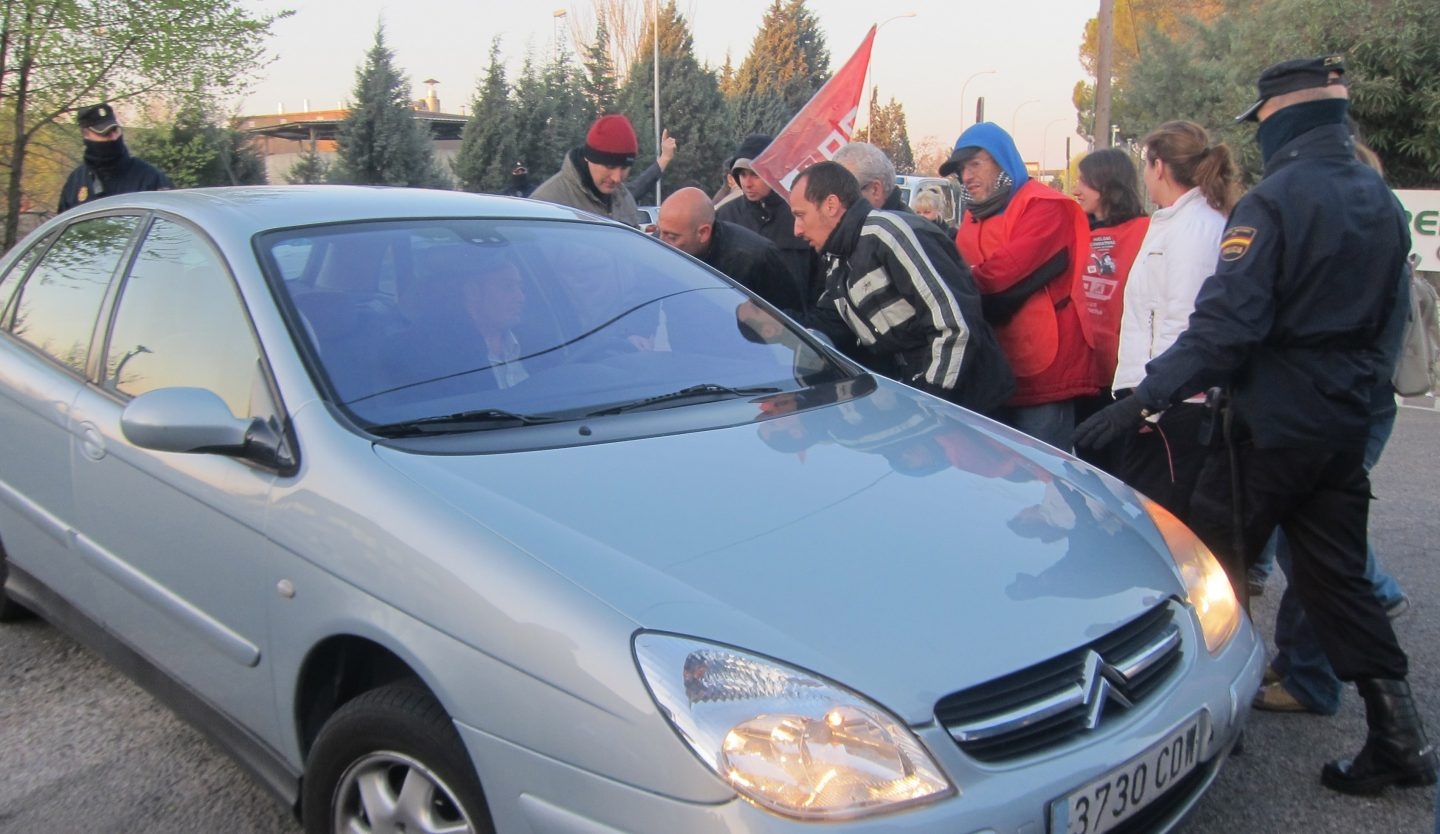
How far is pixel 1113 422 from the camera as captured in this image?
119 inches

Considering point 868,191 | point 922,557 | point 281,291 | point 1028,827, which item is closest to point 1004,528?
point 922,557

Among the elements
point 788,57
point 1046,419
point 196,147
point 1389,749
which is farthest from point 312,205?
point 788,57

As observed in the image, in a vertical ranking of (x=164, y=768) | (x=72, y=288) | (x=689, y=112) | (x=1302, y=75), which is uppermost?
(x=689, y=112)

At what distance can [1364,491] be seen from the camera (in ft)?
9.65

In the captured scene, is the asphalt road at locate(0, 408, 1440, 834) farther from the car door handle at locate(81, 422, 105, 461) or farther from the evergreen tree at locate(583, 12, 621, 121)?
the evergreen tree at locate(583, 12, 621, 121)

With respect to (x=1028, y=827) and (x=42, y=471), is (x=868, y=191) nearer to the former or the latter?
(x=42, y=471)

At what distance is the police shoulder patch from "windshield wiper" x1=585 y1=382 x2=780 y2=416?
1195mm

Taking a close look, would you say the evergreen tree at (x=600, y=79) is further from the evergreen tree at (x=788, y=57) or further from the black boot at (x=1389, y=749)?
the black boot at (x=1389, y=749)

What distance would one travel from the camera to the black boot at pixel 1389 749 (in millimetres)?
2871

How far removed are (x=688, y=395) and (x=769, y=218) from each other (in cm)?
409

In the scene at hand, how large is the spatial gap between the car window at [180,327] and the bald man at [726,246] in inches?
91.3

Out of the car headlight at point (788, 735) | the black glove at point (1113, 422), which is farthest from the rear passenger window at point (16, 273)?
the black glove at point (1113, 422)

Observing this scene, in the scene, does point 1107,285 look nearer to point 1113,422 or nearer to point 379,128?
point 1113,422

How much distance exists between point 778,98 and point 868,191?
41546 millimetres
